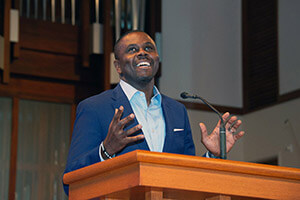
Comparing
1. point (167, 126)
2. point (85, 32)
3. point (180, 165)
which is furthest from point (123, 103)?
point (85, 32)

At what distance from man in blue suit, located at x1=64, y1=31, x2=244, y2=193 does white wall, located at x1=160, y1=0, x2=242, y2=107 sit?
428 centimetres

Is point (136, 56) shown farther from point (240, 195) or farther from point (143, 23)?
point (143, 23)

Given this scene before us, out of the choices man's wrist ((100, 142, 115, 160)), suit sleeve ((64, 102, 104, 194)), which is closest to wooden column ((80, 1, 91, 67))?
suit sleeve ((64, 102, 104, 194))

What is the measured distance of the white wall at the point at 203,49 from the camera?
7.26 meters

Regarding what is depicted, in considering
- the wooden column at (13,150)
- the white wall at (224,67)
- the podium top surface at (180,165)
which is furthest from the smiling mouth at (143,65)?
the white wall at (224,67)

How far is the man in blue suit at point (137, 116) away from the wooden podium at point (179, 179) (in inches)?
10.5

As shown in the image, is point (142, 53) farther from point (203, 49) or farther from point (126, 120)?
point (203, 49)

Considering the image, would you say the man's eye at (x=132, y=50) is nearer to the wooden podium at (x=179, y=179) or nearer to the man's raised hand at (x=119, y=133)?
the man's raised hand at (x=119, y=133)

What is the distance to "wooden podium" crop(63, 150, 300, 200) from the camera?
188 cm

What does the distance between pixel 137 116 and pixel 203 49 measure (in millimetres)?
4995

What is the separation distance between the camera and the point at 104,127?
2533 millimetres

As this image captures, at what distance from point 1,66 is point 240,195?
4.43 m

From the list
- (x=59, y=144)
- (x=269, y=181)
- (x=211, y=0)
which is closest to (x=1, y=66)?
(x=59, y=144)

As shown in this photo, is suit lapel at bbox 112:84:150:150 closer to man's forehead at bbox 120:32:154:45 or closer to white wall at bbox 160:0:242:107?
man's forehead at bbox 120:32:154:45
